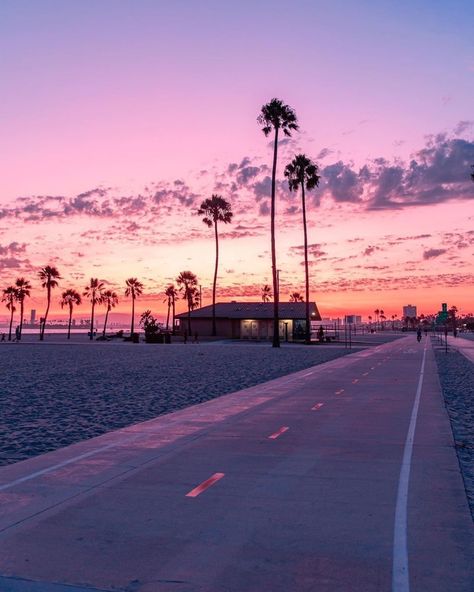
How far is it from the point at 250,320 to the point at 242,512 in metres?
81.5

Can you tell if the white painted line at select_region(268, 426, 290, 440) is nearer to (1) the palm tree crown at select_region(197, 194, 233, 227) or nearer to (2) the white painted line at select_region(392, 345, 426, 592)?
(2) the white painted line at select_region(392, 345, 426, 592)

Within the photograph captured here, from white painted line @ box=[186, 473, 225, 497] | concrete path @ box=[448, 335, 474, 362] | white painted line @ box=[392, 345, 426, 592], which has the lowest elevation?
white painted line @ box=[392, 345, 426, 592]

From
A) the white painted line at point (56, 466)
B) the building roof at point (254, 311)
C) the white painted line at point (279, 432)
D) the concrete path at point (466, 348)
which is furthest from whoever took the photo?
the building roof at point (254, 311)

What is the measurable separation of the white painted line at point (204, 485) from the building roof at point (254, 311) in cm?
7477

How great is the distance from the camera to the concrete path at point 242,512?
17.1ft

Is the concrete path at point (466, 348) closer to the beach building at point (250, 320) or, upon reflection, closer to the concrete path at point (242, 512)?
the beach building at point (250, 320)

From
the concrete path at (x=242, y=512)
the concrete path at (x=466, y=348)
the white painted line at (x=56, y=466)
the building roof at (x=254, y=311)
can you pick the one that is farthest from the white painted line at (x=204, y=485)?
the building roof at (x=254, y=311)

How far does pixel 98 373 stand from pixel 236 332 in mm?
61322

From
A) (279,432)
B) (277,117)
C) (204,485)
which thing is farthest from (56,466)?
(277,117)

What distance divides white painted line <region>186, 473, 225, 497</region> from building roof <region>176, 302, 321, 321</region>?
74.8 metres

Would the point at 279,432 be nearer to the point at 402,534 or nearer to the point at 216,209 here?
the point at 402,534

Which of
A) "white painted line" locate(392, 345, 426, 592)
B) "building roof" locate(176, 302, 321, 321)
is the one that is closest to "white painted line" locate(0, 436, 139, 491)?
"white painted line" locate(392, 345, 426, 592)

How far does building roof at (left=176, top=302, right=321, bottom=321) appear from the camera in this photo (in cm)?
8462

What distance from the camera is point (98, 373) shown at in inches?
1129
